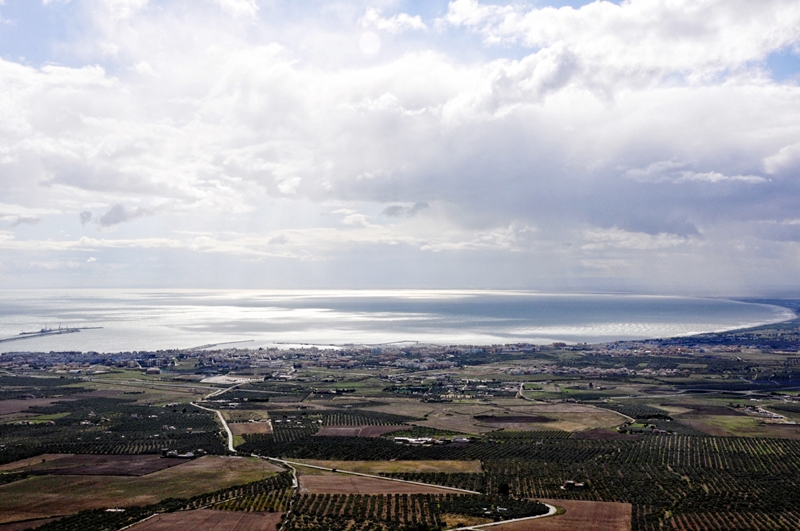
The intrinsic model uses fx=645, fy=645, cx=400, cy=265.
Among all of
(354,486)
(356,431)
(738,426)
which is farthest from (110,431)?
(738,426)

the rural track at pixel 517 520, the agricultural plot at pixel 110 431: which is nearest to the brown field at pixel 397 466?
the rural track at pixel 517 520

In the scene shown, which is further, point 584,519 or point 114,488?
point 114,488

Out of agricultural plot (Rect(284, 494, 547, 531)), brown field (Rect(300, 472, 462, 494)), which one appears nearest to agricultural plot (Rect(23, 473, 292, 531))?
brown field (Rect(300, 472, 462, 494))

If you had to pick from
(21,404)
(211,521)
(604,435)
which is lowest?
(604,435)

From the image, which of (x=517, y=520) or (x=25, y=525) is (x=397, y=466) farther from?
(x=25, y=525)

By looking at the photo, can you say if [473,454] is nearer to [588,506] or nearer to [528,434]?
[528,434]

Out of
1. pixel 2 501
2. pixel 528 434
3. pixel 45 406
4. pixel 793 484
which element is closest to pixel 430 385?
pixel 528 434

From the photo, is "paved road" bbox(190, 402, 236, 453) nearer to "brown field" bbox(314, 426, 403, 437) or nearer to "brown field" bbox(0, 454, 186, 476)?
"brown field" bbox(0, 454, 186, 476)
